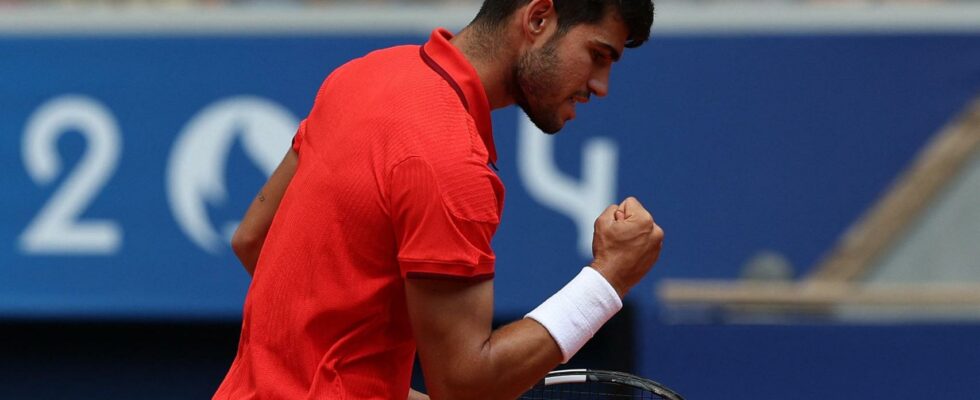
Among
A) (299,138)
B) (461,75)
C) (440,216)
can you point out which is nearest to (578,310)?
(440,216)

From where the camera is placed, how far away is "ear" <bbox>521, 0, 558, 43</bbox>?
253 centimetres

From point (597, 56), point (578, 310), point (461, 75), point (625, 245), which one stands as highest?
point (597, 56)

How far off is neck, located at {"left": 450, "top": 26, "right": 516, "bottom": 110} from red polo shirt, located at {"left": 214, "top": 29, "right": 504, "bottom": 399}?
4 centimetres

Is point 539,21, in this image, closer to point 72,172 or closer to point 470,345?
point 470,345

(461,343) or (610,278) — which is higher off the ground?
(610,278)

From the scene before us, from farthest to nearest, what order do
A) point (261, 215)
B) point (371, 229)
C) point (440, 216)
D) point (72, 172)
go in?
1. point (72, 172)
2. point (261, 215)
3. point (371, 229)
4. point (440, 216)

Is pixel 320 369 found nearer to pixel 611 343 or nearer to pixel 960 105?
pixel 611 343

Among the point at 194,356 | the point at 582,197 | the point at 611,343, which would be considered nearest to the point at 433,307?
the point at 611,343

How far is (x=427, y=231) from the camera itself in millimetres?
2277

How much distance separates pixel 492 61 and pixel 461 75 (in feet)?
0.30

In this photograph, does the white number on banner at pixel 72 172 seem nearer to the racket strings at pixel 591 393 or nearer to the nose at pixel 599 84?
the racket strings at pixel 591 393

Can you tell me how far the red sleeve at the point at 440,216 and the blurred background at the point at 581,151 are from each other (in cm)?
329

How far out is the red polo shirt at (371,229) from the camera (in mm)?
2291

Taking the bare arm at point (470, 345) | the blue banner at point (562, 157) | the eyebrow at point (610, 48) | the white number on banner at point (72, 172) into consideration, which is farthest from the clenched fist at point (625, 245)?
the white number on banner at point (72, 172)
